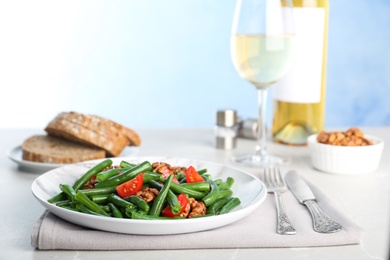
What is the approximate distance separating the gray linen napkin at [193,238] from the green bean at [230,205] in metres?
0.04

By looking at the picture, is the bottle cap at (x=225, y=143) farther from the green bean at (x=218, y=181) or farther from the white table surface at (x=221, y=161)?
the green bean at (x=218, y=181)

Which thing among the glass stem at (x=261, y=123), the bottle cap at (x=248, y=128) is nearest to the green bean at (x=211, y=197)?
the glass stem at (x=261, y=123)

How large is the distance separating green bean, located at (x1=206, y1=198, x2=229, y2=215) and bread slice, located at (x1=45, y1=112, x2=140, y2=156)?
0.58m

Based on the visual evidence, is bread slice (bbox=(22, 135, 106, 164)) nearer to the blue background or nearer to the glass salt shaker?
the glass salt shaker

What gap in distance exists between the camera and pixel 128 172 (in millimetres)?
1262

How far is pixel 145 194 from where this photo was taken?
1173 mm

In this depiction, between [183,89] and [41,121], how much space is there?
3.59 ft

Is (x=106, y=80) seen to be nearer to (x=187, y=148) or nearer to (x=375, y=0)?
(x=375, y=0)

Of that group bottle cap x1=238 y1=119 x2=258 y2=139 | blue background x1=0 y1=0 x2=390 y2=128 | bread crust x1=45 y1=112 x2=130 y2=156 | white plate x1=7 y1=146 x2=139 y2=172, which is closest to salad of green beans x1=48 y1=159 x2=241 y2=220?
white plate x1=7 y1=146 x2=139 y2=172

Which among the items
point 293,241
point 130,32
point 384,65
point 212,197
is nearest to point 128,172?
point 212,197

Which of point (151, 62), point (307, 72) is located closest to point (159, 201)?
point (307, 72)

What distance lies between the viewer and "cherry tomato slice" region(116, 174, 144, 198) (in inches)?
47.2

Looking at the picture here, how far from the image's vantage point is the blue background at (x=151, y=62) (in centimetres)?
494

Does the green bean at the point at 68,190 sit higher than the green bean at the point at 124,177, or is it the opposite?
the green bean at the point at 124,177
